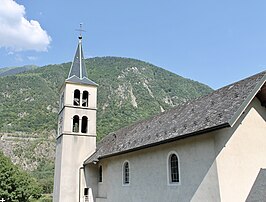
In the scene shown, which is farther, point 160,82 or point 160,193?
point 160,82

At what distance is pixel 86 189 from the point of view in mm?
25750

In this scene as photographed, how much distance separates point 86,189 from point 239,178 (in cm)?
1658

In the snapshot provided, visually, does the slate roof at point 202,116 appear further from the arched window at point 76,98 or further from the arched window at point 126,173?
the arched window at point 76,98

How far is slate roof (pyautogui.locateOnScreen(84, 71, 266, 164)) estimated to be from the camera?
38.9 feet

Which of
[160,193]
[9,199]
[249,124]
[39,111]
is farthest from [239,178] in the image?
[39,111]

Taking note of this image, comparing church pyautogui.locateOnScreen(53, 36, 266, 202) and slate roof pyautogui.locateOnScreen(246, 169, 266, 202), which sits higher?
church pyautogui.locateOnScreen(53, 36, 266, 202)

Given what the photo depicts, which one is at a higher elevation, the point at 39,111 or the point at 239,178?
the point at 39,111

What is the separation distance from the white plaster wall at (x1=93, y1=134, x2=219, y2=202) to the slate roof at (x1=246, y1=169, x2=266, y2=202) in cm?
169

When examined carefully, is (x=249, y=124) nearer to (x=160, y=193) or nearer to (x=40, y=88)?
(x=160, y=193)

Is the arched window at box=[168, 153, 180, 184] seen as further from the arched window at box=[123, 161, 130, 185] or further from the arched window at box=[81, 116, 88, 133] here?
the arched window at box=[81, 116, 88, 133]

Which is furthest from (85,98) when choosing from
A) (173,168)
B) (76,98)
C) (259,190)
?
(259,190)

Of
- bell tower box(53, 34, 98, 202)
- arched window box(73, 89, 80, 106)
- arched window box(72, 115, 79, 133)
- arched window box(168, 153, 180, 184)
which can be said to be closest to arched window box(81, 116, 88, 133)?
bell tower box(53, 34, 98, 202)

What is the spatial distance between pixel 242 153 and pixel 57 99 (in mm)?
79297

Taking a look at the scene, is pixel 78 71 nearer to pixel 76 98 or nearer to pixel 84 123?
pixel 76 98
